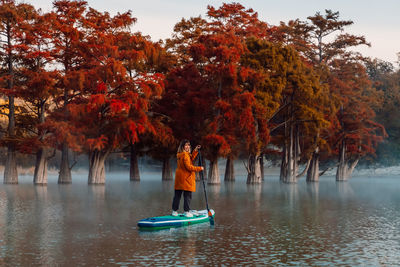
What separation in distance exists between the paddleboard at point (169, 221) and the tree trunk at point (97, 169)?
3421 cm

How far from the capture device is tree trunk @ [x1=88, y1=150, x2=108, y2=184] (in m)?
52.3

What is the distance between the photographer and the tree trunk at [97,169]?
52.3 meters

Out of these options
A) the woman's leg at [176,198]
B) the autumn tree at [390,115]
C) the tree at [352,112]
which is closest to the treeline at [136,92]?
Result: the tree at [352,112]

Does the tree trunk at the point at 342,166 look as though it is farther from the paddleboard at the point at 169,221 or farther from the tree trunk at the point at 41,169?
the paddleboard at the point at 169,221

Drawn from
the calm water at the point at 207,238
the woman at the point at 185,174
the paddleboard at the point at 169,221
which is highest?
the woman at the point at 185,174

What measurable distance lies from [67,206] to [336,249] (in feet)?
49.5

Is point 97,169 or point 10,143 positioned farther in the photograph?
point 97,169

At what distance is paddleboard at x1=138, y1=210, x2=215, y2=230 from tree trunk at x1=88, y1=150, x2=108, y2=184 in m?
34.2

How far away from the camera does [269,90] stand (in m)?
52.7

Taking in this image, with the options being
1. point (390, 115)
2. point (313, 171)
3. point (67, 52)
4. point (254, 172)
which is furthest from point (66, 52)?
point (390, 115)

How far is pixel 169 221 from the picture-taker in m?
17.5

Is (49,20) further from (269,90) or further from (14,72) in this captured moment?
(269,90)

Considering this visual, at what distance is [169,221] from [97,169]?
3598 centimetres

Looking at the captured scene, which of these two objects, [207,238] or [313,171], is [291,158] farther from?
[207,238]
